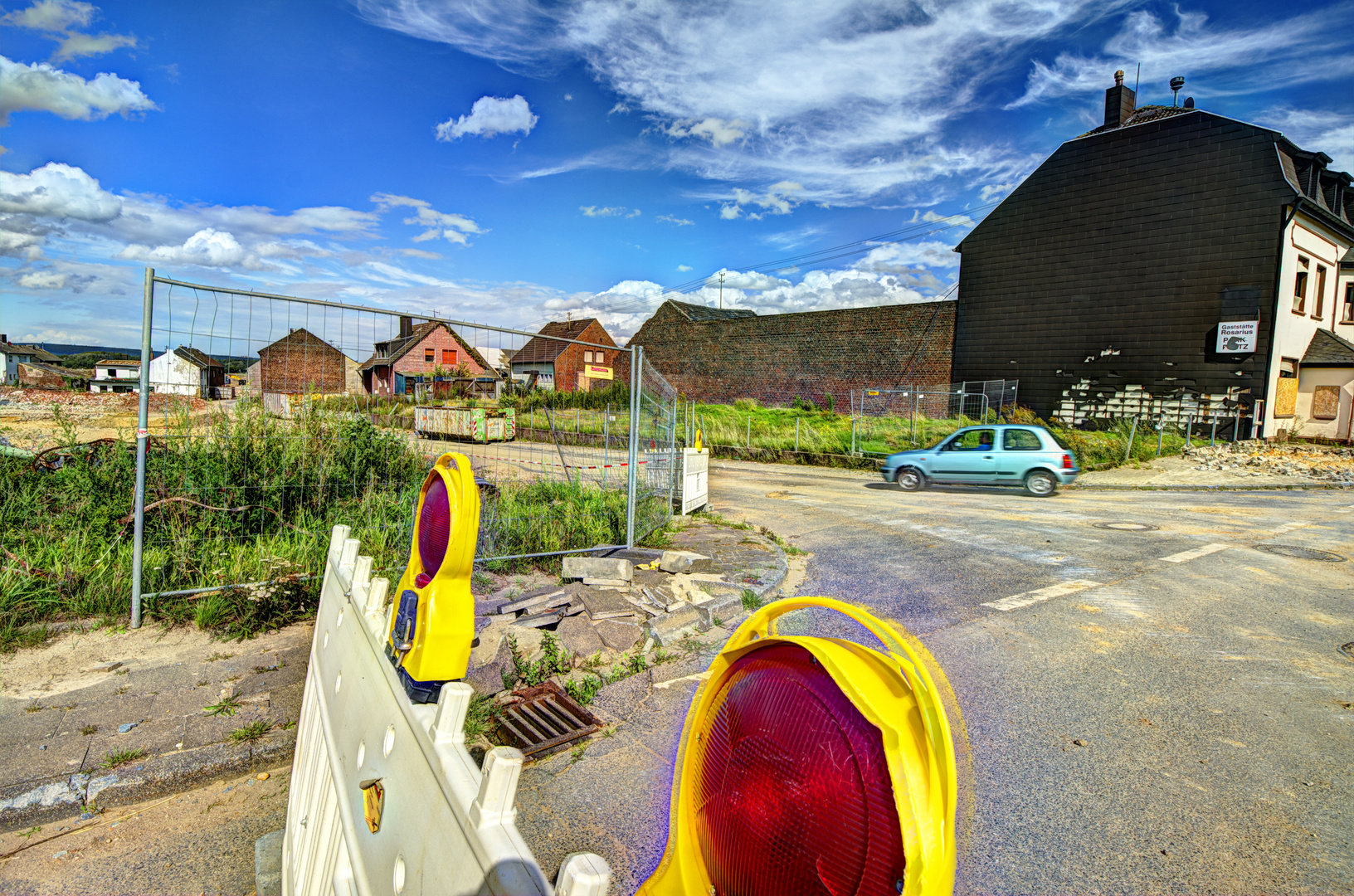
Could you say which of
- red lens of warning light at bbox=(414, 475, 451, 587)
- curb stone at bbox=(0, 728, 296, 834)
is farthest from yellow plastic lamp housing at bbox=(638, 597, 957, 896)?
curb stone at bbox=(0, 728, 296, 834)

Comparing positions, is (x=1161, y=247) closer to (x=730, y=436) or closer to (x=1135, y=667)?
(x=730, y=436)

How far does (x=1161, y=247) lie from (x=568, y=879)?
2763 cm

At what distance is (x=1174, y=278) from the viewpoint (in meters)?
22.0

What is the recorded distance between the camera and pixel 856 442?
20.0 m

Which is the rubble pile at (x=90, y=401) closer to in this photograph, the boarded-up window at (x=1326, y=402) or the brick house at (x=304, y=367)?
the brick house at (x=304, y=367)

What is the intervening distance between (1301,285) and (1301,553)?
1940 cm

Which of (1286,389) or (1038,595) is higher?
(1286,389)

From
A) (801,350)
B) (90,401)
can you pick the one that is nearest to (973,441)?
(801,350)

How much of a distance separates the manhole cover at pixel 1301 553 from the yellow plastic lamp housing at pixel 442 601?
10.1 metres

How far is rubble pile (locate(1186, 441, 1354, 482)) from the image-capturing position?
16.6 meters

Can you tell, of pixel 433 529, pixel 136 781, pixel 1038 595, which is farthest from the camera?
pixel 1038 595

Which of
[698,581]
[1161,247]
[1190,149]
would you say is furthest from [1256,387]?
[698,581]

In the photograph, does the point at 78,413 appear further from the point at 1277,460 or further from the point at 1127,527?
the point at 1277,460

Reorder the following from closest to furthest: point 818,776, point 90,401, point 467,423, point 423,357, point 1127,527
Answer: point 818,776 → point 467,423 → point 1127,527 → point 423,357 → point 90,401
